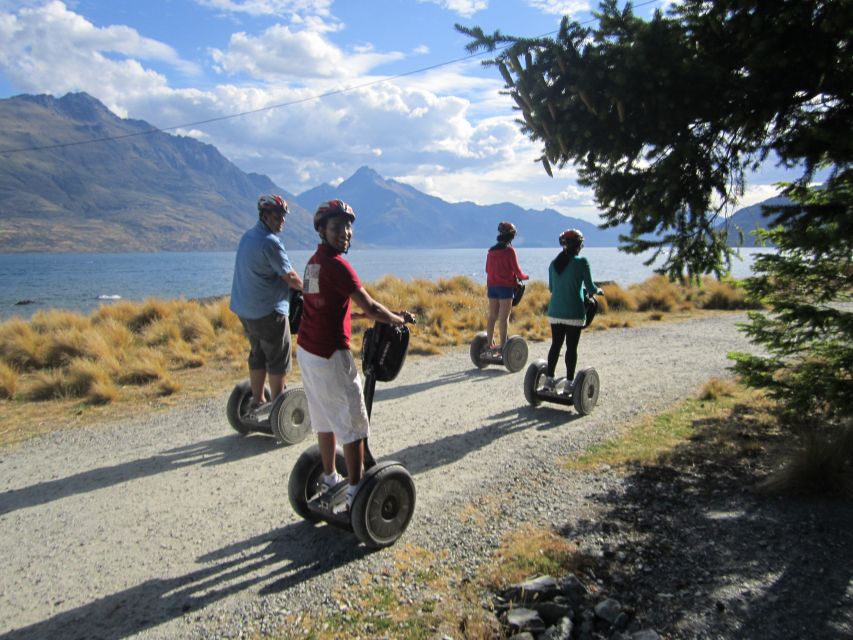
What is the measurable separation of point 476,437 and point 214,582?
3.54 meters

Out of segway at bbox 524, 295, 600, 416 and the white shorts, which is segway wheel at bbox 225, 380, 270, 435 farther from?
segway at bbox 524, 295, 600, 416

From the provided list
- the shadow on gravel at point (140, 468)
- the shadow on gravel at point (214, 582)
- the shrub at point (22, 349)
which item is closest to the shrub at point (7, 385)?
the shrub at point (22, 349)

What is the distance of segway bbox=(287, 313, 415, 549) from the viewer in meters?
3.93

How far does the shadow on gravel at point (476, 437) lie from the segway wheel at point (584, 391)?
174 millimetres

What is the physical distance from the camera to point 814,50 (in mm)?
3533

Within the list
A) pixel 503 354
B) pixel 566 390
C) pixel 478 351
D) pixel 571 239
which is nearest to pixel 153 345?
pixel 478 351

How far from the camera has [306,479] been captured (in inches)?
171

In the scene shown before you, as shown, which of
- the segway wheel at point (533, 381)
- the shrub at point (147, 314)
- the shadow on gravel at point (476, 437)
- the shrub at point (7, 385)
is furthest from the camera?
the shrub at point (147, 314)

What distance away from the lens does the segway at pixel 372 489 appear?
393 cm

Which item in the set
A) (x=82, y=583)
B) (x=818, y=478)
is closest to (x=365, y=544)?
(x=82, y=583)

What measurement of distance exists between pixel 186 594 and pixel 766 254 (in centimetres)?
581

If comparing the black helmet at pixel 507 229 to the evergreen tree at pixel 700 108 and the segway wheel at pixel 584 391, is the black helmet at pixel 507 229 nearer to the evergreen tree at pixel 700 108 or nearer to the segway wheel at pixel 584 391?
the segway wheel at pixel 584 391

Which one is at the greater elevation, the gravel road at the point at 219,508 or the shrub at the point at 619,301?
the shrub at the point at 619,301

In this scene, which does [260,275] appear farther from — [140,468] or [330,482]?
[330,482]
